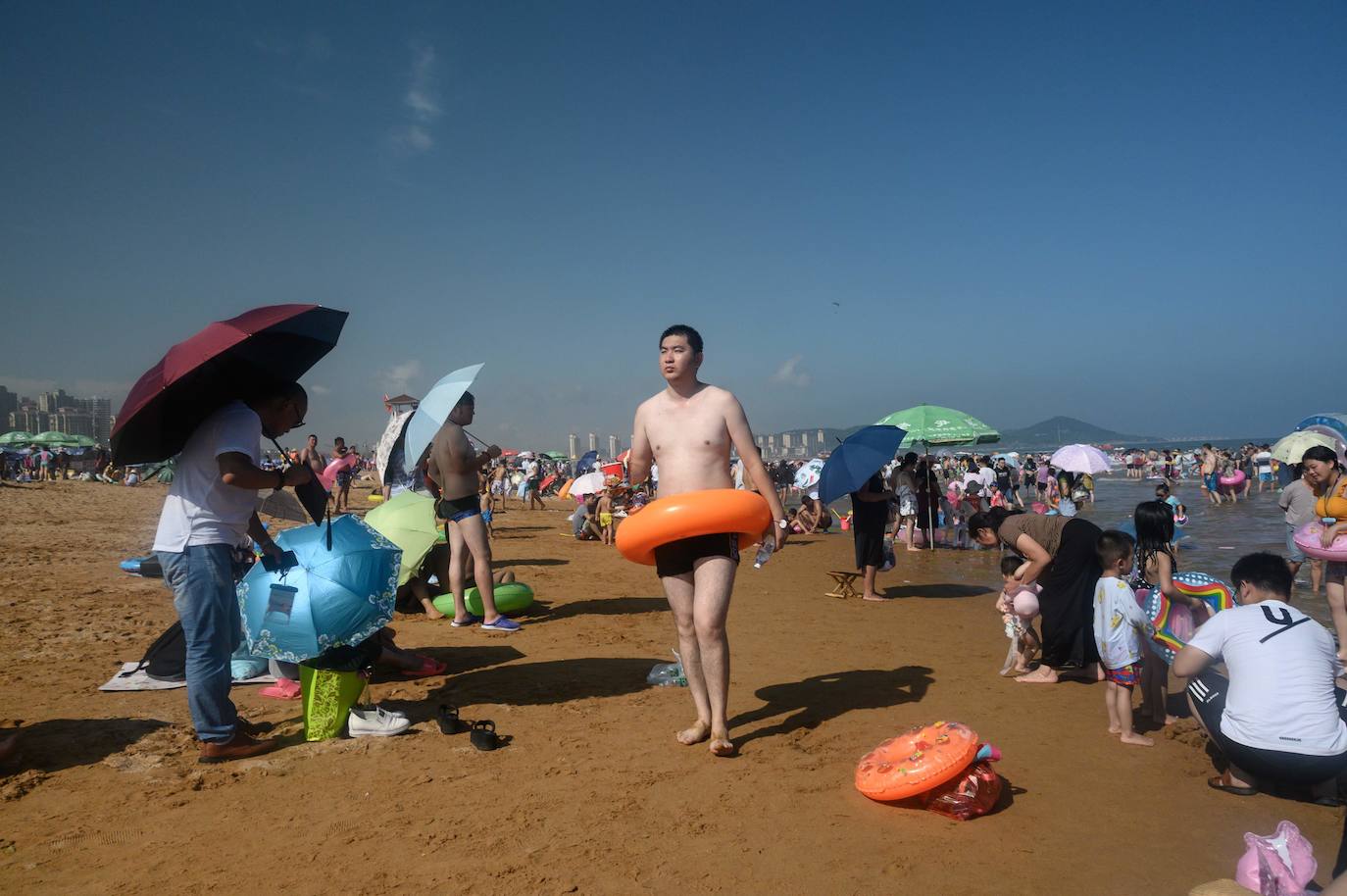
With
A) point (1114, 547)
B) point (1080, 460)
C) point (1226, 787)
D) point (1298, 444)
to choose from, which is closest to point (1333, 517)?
point (1114, 547)

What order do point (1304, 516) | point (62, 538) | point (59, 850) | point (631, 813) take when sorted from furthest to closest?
point (62, 538)
point (1304, 516)
point (631, 813)
point (59, 850)

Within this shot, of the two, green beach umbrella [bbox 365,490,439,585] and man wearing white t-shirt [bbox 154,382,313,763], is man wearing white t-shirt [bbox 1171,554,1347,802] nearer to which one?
man wearing white t-shirt [bbox 154,382,313,763]

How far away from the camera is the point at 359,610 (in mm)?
4059

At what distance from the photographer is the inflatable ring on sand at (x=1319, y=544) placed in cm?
558

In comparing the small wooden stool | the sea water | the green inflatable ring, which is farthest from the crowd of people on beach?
the small wooden stool

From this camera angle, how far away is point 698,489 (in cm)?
404

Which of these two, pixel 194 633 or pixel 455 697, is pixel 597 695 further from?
pixel 194 633

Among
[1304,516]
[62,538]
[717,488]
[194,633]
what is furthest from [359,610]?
[62,538]

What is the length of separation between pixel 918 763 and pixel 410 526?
4794mm

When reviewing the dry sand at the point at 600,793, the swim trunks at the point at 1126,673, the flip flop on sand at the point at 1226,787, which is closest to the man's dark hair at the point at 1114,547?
the swim trunks at the point at 1126,673

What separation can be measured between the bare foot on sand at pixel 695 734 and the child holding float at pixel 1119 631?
2.23 metres

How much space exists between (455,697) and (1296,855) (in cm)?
424

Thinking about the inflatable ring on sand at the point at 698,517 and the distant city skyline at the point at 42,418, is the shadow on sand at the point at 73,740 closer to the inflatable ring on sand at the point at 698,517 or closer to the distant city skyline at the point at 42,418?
the inflatable ring on sand at the point at 698,517

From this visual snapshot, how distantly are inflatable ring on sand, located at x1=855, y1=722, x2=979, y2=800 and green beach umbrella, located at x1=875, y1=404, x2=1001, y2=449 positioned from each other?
32.7ft
